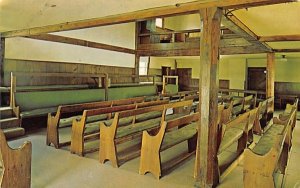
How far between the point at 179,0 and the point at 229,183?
210 cm

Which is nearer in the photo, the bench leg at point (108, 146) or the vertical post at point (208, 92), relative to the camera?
the vertical post at point (208, 92)

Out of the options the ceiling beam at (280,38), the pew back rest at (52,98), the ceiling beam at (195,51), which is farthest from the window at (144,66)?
the ceiling beam at (280,38)

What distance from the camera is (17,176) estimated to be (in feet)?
7.54

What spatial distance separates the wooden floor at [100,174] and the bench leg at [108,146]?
84 mm

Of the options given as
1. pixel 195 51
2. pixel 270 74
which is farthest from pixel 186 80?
pixel 270 74

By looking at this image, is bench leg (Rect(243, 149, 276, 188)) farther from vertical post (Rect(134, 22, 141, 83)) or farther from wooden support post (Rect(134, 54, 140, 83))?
wooden support post (Rect(134, 54, 140, 83))

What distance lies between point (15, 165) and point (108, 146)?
1.23 metres

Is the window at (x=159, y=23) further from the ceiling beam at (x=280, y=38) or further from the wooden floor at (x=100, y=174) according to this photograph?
the wooden floor at (x=100, y=174)

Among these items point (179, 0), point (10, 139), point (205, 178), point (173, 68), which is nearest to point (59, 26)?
point (10, 139)

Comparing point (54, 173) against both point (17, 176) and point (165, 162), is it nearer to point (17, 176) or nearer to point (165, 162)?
point (17, 176)

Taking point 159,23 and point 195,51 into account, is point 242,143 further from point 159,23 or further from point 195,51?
point 159,23

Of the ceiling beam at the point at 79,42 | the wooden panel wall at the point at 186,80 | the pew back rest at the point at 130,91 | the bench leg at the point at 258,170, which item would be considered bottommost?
the bench leg at the point at 258,170

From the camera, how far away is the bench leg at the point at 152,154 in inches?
115

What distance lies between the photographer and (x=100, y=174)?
2.99 metres
